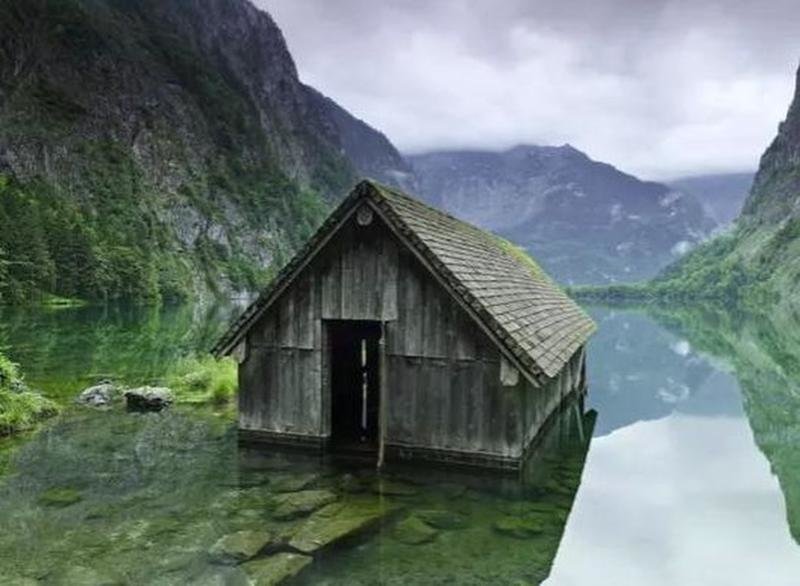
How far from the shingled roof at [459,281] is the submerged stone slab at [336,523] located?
12.9ft

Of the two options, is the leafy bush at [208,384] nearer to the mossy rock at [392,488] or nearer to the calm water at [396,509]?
the calm water at [396,509]

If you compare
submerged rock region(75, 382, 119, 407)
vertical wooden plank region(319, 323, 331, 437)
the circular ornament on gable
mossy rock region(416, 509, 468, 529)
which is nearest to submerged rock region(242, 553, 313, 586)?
mossy rock region(416, 509, 468, 529)

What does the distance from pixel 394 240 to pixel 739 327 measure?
77.0 m

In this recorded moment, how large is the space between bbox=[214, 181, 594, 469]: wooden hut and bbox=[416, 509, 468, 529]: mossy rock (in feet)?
6.89

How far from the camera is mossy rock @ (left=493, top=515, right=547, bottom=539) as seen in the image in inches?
498

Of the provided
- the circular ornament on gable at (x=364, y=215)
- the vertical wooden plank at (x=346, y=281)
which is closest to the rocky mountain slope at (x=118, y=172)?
the vertical wooden plank at (x=346, y=281)

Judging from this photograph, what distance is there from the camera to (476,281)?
1653 centimetres

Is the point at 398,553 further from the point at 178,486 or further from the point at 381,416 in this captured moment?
the point at 178,486

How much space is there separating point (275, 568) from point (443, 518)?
356 cm

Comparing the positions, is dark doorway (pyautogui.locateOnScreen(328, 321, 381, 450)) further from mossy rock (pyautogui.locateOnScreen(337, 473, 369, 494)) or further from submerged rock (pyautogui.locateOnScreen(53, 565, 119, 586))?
submerged rock (pyautogui.locateOnScreen(53, 565, 119, 586))

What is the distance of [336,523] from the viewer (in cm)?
1262

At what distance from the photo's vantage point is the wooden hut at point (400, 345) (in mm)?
15117

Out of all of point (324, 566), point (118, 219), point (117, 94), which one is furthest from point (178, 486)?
point (117, 94)

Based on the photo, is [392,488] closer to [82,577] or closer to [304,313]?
[304,313]
